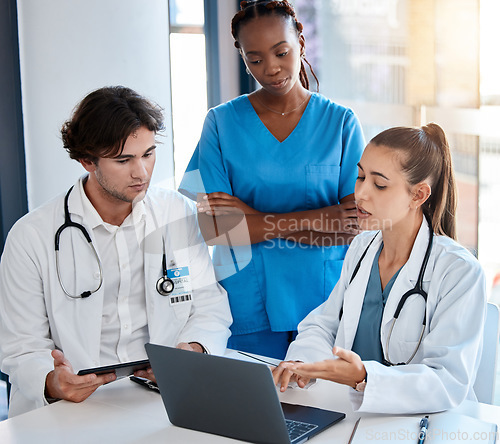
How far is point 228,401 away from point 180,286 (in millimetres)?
646

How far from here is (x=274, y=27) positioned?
1824 millimetres

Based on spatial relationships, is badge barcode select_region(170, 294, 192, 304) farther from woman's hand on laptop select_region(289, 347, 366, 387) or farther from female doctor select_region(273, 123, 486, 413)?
woman's hand on laptop select_region(289, 347, 366, 387)

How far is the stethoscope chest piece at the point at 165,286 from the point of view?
5.85ft

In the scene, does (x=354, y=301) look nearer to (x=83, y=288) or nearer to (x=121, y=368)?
(x=121, y=368)

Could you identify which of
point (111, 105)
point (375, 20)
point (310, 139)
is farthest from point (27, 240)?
point (375, 20)

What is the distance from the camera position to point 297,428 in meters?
1.23

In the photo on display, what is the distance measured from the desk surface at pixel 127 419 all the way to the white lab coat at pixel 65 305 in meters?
0.23

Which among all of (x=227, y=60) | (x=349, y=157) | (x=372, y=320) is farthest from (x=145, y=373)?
(x=227, y=60)

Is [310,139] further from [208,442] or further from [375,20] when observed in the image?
[208,442]

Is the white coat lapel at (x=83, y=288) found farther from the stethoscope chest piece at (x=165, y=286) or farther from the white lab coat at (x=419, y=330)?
the white lab coat at (x=419, y=330)

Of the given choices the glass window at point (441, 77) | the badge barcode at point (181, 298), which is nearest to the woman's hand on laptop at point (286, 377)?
the badge barcode at point (181, 298)

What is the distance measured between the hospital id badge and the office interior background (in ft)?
1.80

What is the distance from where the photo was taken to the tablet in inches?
54.3

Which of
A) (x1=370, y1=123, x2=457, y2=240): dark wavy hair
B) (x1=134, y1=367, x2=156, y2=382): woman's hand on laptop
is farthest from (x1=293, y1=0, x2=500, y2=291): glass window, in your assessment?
(x1=134, y1=367, x2=156, y2=382): woman's hand on laptop
